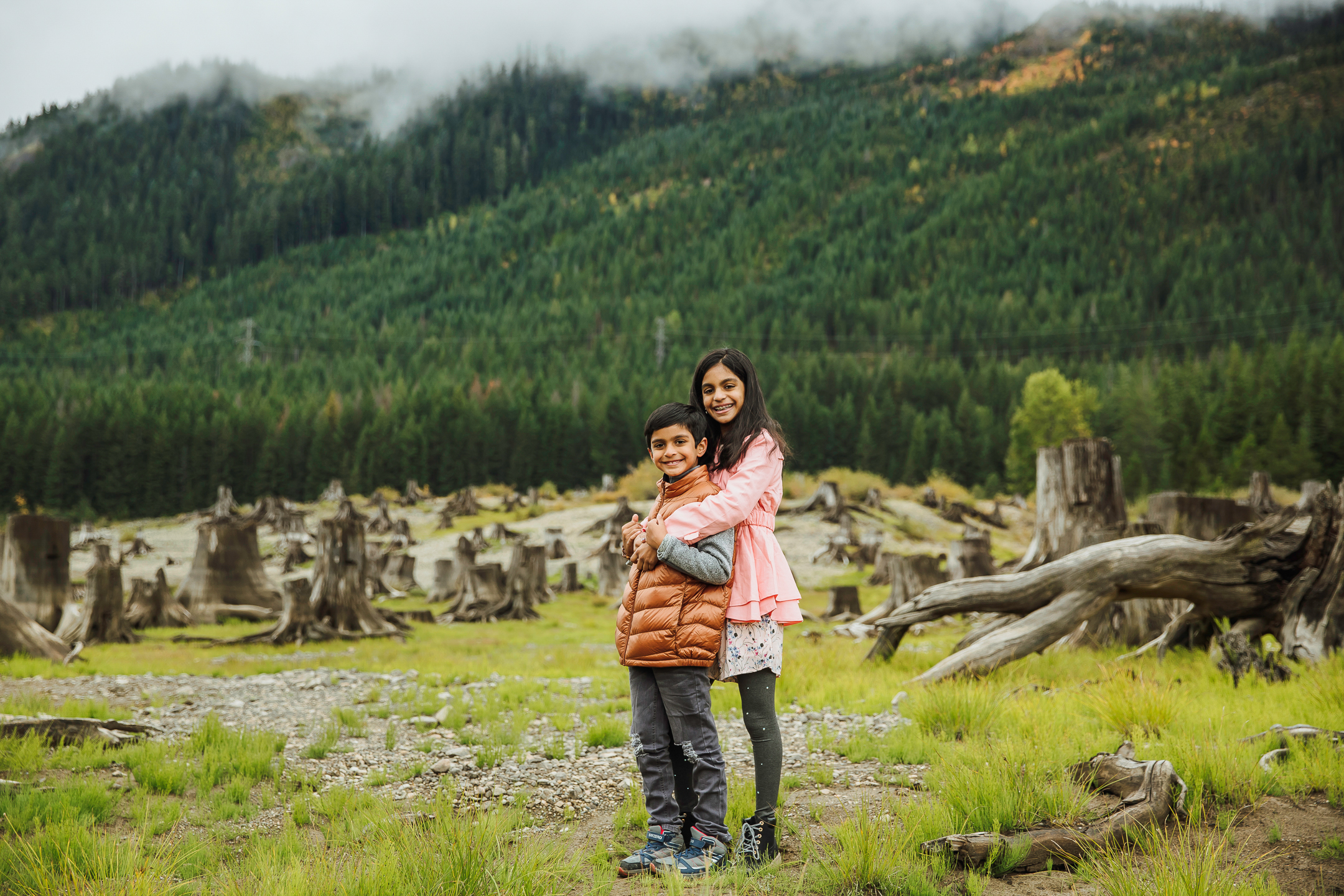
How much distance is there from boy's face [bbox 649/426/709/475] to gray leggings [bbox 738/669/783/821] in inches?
37.0

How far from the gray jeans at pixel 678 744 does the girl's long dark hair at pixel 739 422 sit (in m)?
0.93

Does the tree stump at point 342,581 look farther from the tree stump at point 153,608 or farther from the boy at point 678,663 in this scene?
the boy at point 678,663

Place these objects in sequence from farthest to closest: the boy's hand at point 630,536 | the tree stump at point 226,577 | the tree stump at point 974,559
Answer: the tree stump at point 226,577 < the tree stump at point 974,559 < the boy's hand at point 630,536

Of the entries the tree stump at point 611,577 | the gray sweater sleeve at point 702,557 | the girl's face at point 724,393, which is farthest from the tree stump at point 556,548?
the gray sweater sleeve at point 702,557

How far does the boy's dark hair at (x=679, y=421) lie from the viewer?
3.55 m

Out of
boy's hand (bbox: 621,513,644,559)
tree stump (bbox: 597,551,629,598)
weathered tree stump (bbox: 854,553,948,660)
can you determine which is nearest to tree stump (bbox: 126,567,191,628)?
tree stump (bbox: 597,551,629,598)

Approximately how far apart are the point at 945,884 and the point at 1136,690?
3.20m

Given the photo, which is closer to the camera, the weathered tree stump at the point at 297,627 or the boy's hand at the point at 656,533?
the boy's hand at the point at 656,533

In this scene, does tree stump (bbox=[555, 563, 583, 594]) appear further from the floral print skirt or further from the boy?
the floral print skirt

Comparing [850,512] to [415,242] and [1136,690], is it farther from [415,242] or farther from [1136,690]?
[415,242]

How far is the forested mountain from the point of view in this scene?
2346 inches

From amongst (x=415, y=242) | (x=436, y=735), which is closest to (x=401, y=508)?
(x=436, y=735)

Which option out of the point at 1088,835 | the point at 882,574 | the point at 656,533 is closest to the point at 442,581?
the point at 882,574

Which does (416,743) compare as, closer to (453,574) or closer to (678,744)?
(678,744)
